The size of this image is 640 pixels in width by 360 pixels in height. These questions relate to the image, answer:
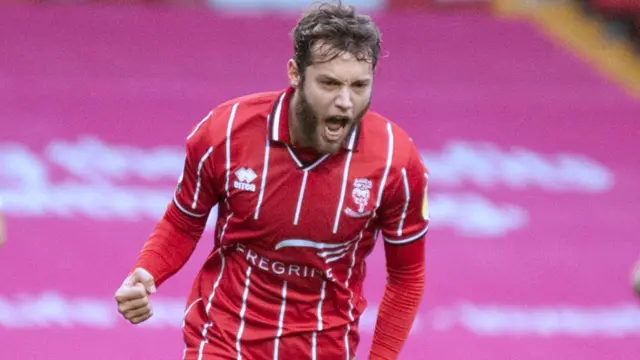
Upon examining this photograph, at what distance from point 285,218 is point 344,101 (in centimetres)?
39

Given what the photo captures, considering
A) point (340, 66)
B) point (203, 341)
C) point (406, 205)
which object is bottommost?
point (203, 341)

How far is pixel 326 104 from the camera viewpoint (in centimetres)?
367

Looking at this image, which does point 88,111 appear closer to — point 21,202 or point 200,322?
point 21,202

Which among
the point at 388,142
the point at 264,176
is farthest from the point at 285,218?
the point at 388,142

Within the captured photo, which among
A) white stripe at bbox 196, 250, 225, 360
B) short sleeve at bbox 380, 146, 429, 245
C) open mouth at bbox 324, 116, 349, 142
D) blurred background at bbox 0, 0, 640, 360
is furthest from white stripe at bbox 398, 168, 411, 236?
blurred background at bbox 0, 0, 640, 360

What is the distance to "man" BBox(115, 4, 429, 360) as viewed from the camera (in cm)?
384

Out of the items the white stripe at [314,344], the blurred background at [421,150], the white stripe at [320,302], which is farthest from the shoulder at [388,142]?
the blurred background at [421,150]

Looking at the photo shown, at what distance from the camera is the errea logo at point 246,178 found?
3.85 m

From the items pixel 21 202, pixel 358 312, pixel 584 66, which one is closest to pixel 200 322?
pixel 358 312

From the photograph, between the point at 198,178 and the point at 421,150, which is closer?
the point at 198,178

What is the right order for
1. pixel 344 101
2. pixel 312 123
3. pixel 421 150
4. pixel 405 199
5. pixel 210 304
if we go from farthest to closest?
pixel 421 150
pixel 210 304
pixel 405 199
pixel 312 123
pixel 344 101

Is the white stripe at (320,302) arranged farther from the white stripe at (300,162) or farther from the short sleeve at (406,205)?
the white stripe at (300,162)

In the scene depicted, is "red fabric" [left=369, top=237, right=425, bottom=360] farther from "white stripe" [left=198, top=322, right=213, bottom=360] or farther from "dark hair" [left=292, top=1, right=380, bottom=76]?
"dark hair" [left=292, top=1, right=380, bottom=76]

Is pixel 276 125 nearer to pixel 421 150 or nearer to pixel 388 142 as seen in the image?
pixel 388 142
